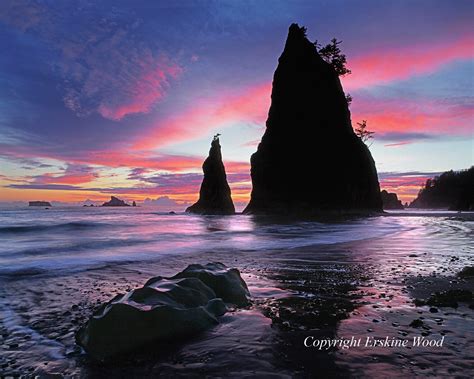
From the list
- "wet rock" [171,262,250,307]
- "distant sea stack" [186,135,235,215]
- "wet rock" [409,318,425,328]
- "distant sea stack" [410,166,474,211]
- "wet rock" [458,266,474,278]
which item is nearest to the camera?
"wet rock" [409,318,425,328]

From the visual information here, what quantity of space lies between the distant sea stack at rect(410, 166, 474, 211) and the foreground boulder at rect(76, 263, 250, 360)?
7333 cm

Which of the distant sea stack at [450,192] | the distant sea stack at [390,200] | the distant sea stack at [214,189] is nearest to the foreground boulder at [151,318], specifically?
the distant sea stack at [214,189]

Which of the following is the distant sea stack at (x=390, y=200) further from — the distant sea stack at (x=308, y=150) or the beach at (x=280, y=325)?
the beach at (x=280, y=325)

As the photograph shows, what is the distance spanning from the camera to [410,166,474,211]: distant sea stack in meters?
63.7

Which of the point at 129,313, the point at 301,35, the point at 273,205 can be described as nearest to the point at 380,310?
the point at 129,313

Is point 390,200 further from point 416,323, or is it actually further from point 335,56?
point 416,323

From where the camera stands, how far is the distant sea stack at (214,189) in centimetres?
6650

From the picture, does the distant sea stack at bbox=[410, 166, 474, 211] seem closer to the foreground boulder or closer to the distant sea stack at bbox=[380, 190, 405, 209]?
the distant sea stack at bbox=[380, 190, 405, 209]

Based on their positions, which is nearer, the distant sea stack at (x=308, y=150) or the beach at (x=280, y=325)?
the beach at (x=280, y=325)

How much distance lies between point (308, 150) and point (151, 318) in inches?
1818

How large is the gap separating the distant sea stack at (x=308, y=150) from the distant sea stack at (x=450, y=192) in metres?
25.2

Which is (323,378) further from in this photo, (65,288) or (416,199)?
(416,199)

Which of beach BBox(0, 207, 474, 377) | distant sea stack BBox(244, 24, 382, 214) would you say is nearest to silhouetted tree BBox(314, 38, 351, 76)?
distant sea stack BBox(244, 24, 382, 214)

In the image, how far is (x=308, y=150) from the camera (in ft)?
155
